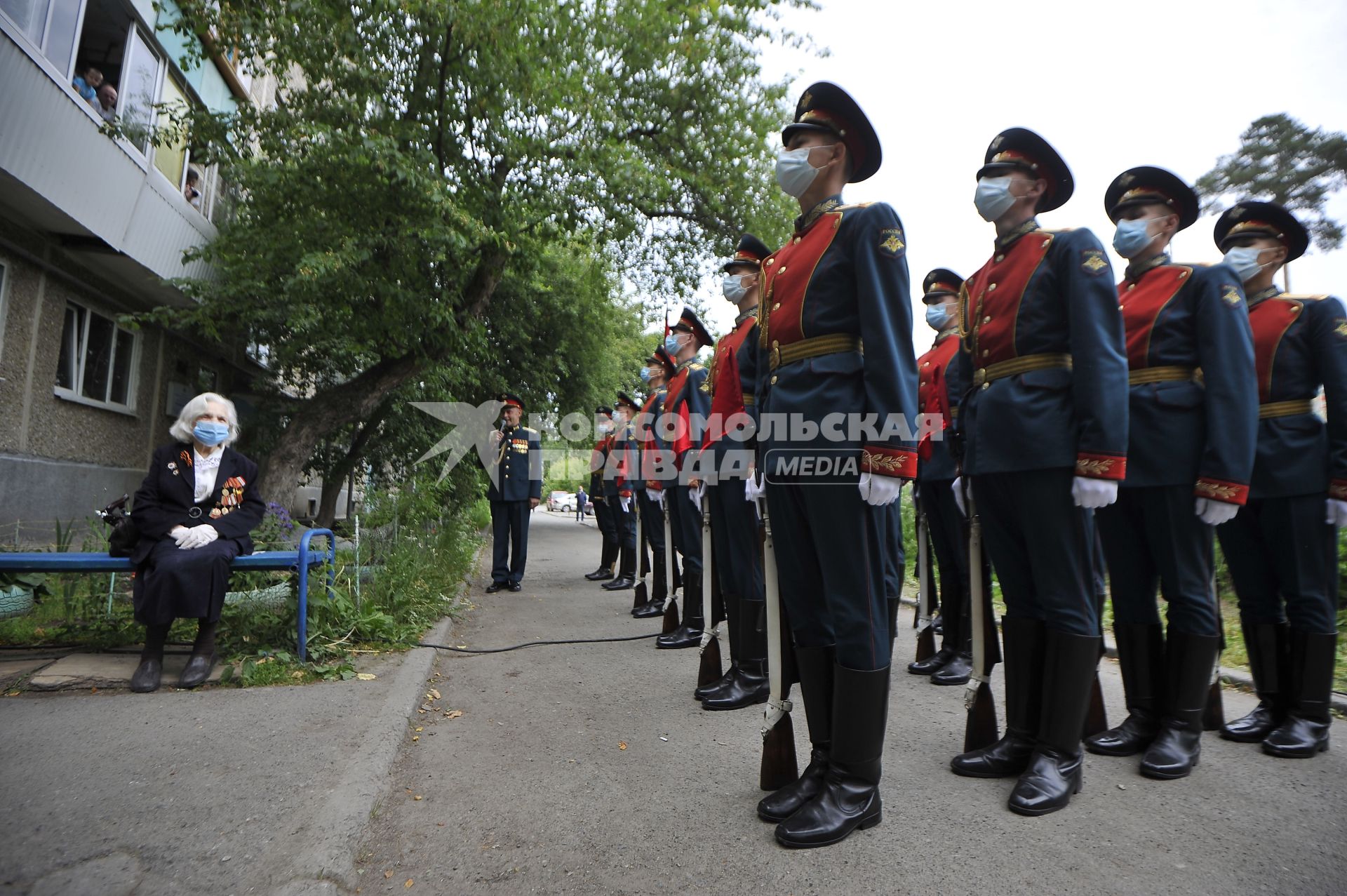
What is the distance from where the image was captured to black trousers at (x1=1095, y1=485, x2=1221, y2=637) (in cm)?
303

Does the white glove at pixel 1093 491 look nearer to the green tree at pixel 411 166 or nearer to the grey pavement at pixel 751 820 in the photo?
the grey pavement at pixel 751 820

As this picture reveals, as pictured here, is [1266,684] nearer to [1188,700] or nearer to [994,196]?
[1188,700]

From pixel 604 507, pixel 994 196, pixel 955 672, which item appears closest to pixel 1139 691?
pixel 955 672

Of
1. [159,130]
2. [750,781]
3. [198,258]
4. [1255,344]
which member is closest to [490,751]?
[750,781]

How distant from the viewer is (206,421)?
4.58 metres

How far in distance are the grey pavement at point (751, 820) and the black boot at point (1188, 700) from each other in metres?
0.10

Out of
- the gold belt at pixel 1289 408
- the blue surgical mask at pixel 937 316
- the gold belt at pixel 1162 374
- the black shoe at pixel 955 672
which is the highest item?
the blue surgical mask at pixel 937 316

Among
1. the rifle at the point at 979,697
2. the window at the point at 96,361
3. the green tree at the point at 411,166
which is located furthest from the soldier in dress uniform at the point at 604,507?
the rifle at the point at 979,697

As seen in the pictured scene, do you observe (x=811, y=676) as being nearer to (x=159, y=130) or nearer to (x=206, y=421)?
(x=206, y=421)

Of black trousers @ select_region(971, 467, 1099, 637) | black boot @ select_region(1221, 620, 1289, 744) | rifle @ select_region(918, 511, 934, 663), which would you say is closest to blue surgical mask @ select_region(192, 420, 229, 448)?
black trousers @ select_region(971, 467, 1099, 637)

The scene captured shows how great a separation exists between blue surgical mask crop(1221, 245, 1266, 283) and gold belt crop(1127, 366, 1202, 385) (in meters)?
0.76

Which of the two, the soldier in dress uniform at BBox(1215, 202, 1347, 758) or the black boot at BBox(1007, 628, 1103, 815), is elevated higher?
the soldier in dress uniform at BBox(1215, 202, 1347, 758)

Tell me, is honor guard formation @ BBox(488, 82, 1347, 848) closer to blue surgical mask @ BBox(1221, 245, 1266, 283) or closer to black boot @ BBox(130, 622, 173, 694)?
blue surgical mask @ BBox(1221, 245, 1266, 283)

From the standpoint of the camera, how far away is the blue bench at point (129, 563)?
4.26 meters
